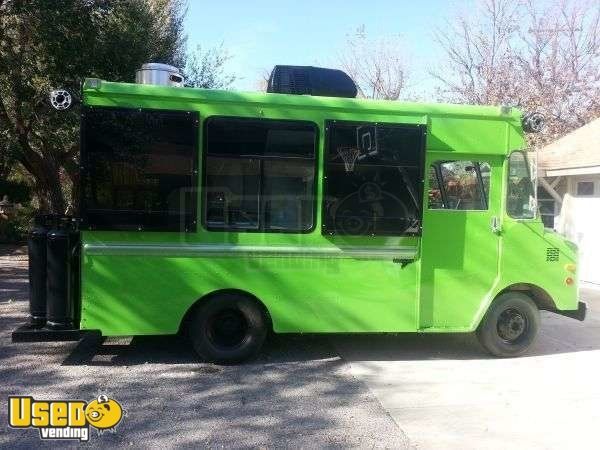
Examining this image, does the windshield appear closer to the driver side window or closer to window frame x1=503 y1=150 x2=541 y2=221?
window frame x1=503 y1=150 x2=541 y2=221

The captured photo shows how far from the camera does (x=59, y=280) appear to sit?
5.36 metres

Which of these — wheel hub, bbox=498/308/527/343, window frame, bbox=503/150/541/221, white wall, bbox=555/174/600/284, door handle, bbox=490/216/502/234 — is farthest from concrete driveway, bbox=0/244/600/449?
white wall, bbox=555/174/600/284

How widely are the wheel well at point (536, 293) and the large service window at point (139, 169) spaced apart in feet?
11.9

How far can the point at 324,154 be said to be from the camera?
5.62m

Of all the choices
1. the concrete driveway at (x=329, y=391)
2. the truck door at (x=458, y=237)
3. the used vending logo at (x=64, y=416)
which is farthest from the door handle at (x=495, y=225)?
the used vending logo at (x=64, y=416)

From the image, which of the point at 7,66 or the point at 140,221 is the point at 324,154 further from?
A: the point at 7,66

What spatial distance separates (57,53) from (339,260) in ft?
23.6

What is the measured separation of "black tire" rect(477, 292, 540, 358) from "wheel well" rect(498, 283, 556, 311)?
7 cm

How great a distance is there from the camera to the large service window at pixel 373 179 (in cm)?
564

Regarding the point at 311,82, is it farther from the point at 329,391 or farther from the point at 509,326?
the point at 509,326

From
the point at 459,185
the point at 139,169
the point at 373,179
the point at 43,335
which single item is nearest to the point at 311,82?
the point at 373,179

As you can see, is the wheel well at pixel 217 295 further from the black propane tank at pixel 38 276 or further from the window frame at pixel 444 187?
the window frame at pixel 444 187

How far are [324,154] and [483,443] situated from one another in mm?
3015

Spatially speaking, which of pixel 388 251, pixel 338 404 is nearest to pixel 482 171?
pixel 388 251
